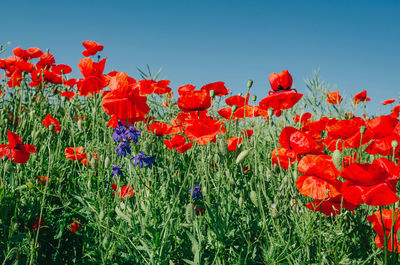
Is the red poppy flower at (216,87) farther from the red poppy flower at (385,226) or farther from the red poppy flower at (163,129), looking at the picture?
the red poppy flower at (385,226)

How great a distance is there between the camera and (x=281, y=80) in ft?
5.85

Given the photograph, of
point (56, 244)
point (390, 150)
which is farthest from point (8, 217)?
point (390, 150)

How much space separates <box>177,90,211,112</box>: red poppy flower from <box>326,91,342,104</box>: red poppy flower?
183cm

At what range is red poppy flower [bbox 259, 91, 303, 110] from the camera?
1.70m

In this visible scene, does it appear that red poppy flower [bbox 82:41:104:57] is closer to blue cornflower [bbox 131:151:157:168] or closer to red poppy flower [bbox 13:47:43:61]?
red poppy flower [bbox 13:47:43:61]

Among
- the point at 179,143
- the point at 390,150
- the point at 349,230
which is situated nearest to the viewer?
the point at 390,150

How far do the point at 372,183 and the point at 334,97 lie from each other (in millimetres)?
2197

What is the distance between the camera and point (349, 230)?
1.66 meters

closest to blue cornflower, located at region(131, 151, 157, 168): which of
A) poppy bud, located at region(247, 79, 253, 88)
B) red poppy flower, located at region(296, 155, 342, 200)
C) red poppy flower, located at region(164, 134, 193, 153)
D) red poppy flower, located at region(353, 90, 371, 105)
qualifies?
red poppy flower, located at region(164, 134, 193, 153)

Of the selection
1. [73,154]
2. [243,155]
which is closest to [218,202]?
[243,155]

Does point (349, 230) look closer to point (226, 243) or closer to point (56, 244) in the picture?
point (226, 243)

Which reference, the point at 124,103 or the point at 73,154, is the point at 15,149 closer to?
the point at 73,154

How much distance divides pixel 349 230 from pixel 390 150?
442 millimetres

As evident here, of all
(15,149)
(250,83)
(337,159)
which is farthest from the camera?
(15,149)
